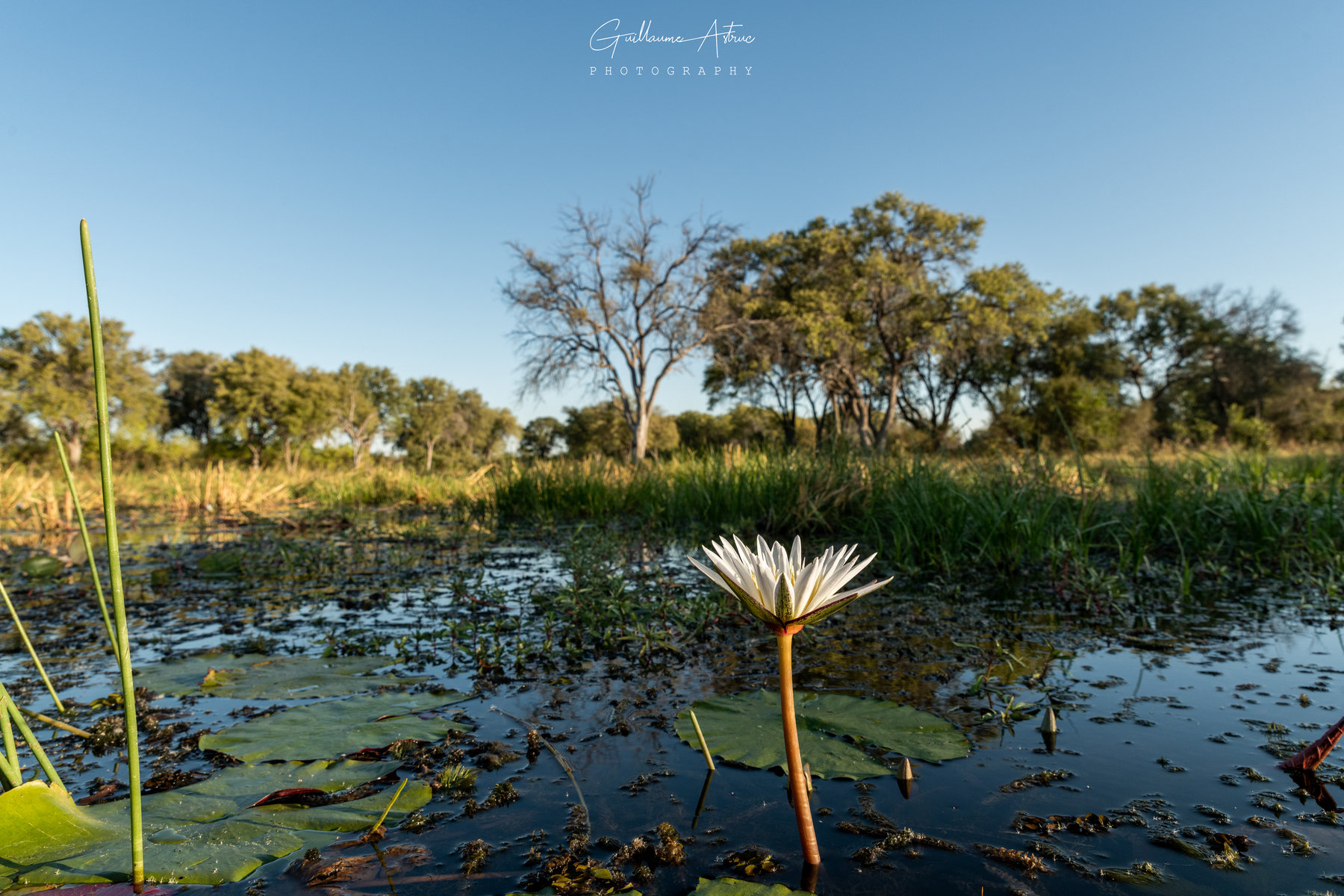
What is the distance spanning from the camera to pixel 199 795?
130 cm

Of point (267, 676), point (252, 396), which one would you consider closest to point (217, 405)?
point (252, 396)

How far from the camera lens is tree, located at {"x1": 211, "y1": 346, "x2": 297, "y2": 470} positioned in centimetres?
3856

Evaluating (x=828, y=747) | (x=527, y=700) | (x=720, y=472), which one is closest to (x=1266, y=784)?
(x=828, y=747)

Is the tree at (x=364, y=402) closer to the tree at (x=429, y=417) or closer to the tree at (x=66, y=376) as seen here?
the tree at (x=429, y=417)

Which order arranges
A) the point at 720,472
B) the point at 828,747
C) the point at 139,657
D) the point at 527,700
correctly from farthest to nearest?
1. the point at 720,472
2. the point at 139,657
3. the point at 527,700
4. the point at 828,747

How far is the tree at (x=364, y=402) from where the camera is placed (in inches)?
1820

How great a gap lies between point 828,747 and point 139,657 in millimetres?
2758

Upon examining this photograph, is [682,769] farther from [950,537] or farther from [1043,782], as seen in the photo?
[950,537]

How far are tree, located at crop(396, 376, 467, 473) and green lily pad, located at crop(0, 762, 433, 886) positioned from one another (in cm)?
5531

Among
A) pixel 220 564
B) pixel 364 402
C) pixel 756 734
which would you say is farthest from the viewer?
pixel 364 402

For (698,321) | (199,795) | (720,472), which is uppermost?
(698,321)

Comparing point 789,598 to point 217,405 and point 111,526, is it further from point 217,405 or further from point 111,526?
point 217,405

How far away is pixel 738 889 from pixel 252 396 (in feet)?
153

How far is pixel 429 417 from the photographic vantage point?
55500 millimetres
